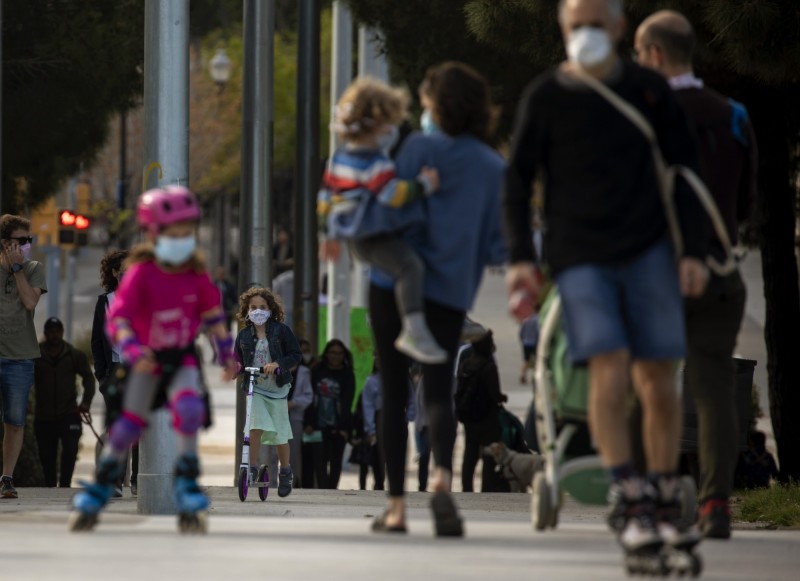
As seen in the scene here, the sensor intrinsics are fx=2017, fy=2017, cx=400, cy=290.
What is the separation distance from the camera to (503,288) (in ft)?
175

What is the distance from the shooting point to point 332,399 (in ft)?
60.3

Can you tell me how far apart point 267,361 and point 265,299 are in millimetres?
434

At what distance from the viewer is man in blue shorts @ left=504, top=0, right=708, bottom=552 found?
609cm

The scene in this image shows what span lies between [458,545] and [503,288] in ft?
153

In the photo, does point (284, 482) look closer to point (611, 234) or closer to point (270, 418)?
point (270, 418)

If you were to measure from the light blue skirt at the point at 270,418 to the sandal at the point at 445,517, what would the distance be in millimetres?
7206

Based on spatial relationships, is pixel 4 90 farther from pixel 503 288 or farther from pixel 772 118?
pixel 503 288

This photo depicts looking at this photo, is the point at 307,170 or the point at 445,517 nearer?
the point at 445,517

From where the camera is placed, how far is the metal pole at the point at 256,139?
18.7m

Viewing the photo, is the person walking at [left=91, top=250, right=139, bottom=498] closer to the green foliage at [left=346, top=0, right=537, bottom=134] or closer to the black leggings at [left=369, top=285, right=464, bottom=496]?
the green foliage at [left=346, top=0, right=537, bottom=134]

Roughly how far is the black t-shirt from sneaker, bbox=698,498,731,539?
60.7 inches

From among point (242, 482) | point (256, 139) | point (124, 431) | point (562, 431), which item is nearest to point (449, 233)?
point (562, 431)

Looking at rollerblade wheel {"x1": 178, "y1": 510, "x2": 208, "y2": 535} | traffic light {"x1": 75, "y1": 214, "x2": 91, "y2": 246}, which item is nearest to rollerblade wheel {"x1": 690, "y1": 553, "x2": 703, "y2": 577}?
rollerblade wheel {"x1": 178, "y1": 510, "x2": 208, "y2": 535}

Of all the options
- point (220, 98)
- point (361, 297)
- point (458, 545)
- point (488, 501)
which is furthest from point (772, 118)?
point (220, 98)
